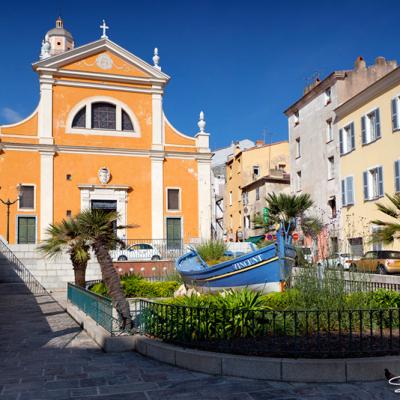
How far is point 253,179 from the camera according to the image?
48750 millimetres

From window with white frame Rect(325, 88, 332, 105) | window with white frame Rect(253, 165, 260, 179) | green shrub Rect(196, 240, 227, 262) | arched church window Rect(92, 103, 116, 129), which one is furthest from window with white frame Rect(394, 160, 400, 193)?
window with white frame Rect(253, 165, 260, 179)

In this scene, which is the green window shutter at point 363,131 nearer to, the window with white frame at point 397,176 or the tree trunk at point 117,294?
the window with white frame at point 397,176

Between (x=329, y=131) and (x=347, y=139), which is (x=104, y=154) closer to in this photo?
(x=329, y=131)

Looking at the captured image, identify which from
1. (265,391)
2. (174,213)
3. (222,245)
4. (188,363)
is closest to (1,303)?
(222,245)

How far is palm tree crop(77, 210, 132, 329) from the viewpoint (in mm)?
8883

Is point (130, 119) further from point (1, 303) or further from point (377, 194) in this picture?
point (1, 303)

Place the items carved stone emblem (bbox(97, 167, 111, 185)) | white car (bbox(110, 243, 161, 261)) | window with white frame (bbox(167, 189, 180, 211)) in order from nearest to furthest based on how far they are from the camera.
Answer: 1. white car (bbox(110, 243, 161, 261))
2. carved stone emblem (bbox(97, 167, 111, 185))
3. window with white frame (bbox(167, 189, 180, 211))

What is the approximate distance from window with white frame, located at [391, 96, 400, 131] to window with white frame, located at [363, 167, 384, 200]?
254 cm

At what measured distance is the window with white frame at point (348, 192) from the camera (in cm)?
3011

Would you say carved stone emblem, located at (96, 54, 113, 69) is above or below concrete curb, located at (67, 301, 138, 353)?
above

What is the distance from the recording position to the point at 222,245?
1867cm

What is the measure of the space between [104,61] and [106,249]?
2519 cm

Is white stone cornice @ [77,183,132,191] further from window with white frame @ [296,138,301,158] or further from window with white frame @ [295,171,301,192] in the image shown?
window with white frame @ [296,138,301,158]

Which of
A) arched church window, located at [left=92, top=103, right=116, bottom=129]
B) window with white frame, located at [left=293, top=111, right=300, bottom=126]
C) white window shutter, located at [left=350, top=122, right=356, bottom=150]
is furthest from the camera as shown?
window with white frame, located at [left=293, top=111, right=300, bottom=126]
